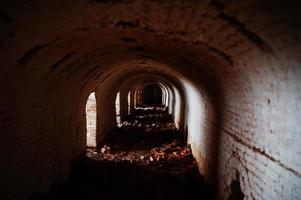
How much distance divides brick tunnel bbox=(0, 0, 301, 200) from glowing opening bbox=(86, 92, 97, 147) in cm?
363

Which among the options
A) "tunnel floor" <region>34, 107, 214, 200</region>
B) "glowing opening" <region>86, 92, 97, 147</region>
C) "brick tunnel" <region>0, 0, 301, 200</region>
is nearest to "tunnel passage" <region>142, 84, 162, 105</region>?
"tunnel floor" <region>34, 107, 214, 200</region>

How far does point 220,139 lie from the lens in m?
6.12

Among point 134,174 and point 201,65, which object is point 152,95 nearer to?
point 134,174

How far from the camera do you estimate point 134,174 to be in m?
8.23

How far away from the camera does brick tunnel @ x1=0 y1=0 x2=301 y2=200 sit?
9.37ft

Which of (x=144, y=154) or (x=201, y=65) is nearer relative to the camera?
(x=201, y=65)

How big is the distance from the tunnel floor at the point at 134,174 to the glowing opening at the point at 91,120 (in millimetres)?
334

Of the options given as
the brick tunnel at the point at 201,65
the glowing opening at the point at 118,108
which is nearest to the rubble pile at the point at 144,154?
the brick tunnel at the point at 201,65

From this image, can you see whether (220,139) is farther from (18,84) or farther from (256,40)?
(18,84)

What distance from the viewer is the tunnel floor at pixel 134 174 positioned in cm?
666

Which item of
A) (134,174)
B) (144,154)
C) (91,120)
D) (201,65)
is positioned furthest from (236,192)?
(91,120)

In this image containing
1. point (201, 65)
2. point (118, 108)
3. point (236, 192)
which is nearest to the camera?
point (236, 192)

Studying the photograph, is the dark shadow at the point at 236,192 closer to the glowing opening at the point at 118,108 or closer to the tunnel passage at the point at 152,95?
the glowing opening at the point at 118,108

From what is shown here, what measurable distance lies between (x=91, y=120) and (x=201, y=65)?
236 inches
